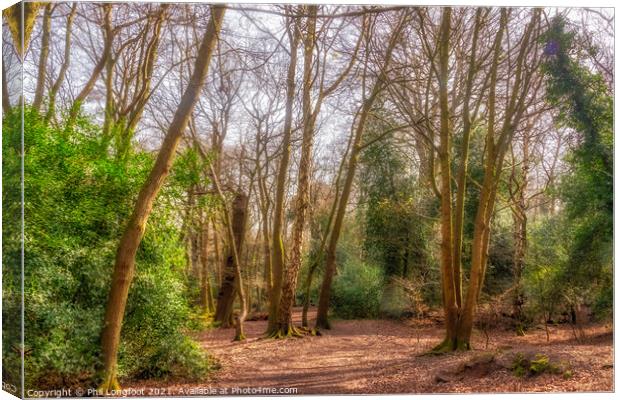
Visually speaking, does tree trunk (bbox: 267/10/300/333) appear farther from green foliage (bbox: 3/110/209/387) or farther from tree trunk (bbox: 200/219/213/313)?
green foliage (bbox: 3/110/209/387)

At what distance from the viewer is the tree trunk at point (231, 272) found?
8.87 meters

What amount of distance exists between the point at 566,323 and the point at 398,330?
81.4 inches

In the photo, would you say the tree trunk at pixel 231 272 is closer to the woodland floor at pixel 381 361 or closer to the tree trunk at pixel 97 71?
the woodland floor at pixel 381 361

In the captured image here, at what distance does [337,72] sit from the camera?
745 cm

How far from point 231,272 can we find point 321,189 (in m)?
3.28

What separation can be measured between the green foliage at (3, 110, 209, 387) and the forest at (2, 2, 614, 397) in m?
0.02

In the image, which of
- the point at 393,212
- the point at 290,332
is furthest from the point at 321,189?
the point at 290,332

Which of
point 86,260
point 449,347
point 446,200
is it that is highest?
point 446,200

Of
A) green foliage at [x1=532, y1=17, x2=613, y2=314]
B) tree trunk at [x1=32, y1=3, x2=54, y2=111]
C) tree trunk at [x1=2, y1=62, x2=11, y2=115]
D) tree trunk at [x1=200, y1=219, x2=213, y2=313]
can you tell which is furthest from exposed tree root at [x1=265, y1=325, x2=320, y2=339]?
tree trunk at [x1=2, y1=62, x2=11, y2=115]

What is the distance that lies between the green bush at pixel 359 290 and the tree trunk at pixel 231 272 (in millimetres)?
1932

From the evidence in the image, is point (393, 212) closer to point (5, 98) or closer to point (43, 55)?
point (43, 55)

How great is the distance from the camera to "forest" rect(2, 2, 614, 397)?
19.4ft

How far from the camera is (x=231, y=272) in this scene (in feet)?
34.8

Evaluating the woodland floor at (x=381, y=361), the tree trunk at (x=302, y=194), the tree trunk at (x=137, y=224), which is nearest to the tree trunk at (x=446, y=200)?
the woodland floor at (x=381, y=361)
